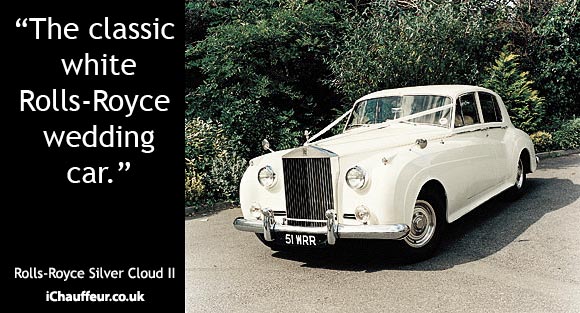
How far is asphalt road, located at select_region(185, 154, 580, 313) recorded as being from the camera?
4840 millimetres

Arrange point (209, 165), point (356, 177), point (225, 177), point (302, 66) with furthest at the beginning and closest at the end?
point (302, 66) → point (209, 165) → point (225, 177) → point (356, 177)

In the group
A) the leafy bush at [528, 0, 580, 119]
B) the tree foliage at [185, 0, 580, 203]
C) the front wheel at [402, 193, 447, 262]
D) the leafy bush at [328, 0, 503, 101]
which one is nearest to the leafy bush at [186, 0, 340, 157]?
the tree foliage at [185, 0, 580, 203]

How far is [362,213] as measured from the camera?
5.64 meters

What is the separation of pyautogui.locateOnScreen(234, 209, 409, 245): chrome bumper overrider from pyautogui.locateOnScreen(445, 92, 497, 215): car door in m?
1.23

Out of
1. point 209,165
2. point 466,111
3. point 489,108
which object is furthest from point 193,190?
point 489,108

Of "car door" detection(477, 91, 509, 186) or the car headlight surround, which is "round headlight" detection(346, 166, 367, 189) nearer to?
the car headlight surround

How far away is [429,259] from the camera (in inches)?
236

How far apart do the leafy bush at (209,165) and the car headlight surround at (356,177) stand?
402 cm

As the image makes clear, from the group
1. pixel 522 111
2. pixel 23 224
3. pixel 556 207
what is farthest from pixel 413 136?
pixel 522 111

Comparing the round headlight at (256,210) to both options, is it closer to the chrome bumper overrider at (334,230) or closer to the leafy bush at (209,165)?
the chrome bumper overrider at (334,230)

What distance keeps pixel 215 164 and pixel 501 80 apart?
26.7 feet

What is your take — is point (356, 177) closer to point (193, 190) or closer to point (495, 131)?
point (495, 131)

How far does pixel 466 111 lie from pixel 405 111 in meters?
0.76

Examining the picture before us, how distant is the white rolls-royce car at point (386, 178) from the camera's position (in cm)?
562
